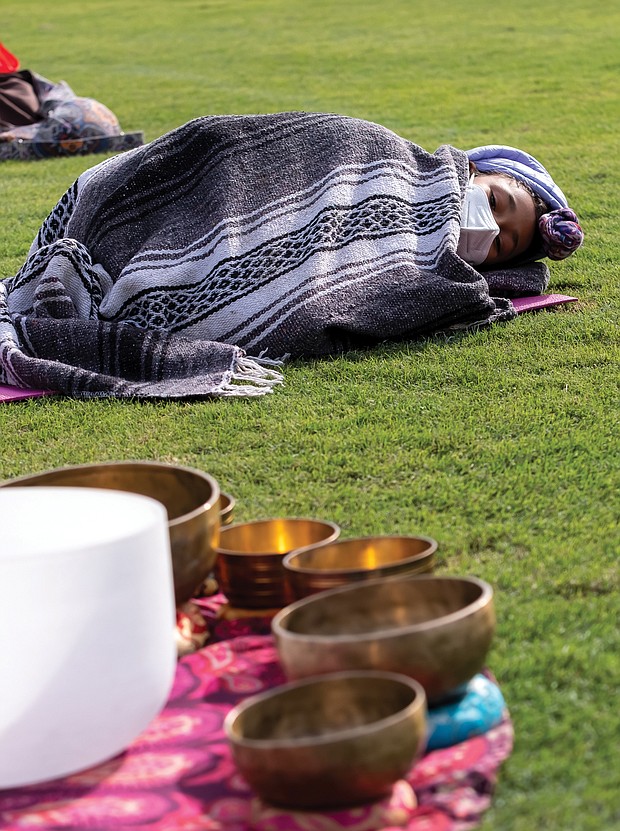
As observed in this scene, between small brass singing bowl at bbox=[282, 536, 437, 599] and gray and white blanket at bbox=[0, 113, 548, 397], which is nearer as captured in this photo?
small brass singing bowl at bbox=[282, 536, 437, 599]

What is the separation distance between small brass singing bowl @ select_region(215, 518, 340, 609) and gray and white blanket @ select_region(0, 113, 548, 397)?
4.31 feet

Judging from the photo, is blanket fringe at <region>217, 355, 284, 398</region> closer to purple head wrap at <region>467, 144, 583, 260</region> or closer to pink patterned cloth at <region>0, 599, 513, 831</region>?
purple head wrap at <region>467, 144, 583, 260</region>

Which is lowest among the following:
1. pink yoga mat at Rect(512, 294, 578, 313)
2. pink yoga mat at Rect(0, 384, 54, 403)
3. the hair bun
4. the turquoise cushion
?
pink yoga mat at Rect(0, 384, 54, 403)

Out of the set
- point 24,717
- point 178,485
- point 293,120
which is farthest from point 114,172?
point 24,717

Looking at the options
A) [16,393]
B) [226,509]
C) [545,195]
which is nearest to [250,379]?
[16,393]

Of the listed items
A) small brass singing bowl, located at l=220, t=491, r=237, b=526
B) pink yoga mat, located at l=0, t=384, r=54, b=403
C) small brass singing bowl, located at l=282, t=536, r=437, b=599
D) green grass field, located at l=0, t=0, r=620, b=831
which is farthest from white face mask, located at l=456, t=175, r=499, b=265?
small brass singing bowl, located at l=282, t=536, r=437, b=599

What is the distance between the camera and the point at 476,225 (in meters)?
4.11

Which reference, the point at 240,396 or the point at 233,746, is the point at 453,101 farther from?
the point at 233,746

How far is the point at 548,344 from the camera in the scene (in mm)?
3699

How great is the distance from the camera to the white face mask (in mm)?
4102

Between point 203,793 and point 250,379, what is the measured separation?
198 centimetres

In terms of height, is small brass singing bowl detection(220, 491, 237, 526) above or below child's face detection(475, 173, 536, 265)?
below

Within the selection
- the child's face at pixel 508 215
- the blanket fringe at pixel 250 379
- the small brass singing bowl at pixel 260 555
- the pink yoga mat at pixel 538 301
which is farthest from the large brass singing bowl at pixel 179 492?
the child's face at pixel 508 215

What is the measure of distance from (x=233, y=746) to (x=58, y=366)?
2.15m
